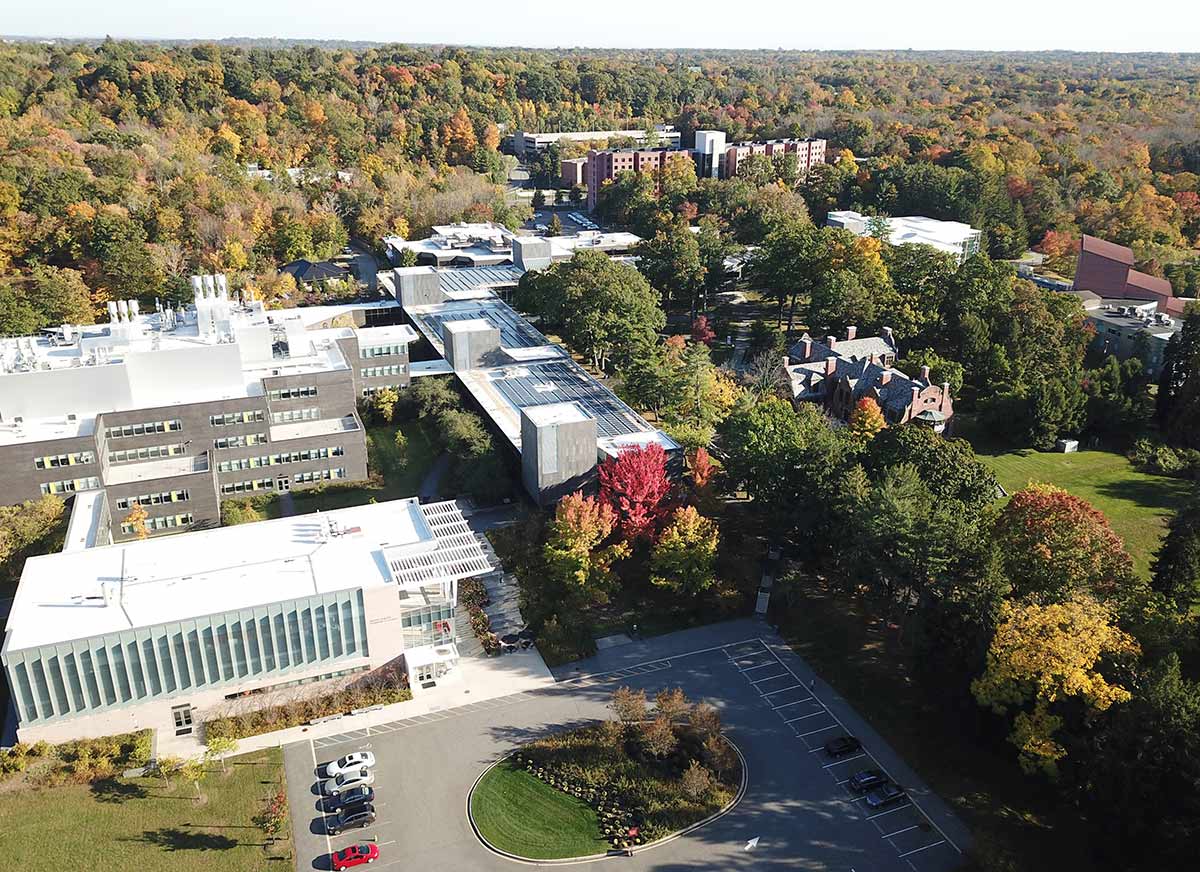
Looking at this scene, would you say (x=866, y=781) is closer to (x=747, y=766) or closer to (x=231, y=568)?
(x=747, y=766)

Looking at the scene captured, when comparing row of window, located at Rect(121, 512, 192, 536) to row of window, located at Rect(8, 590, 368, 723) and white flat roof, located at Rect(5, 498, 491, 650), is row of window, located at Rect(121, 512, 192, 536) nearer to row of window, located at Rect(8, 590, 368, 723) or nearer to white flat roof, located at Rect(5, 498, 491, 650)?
white flat roof, located at Rect(5, 498, 491, 650)

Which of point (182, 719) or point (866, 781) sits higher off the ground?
point (182, 719)

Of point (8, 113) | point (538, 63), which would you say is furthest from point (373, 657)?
point (538, 63)

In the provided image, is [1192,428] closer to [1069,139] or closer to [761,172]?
[761,172]

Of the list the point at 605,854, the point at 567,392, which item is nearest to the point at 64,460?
the point at 567,392

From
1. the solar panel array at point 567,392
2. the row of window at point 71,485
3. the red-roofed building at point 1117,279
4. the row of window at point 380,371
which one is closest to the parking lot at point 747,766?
the solar panel array at point 567,392
